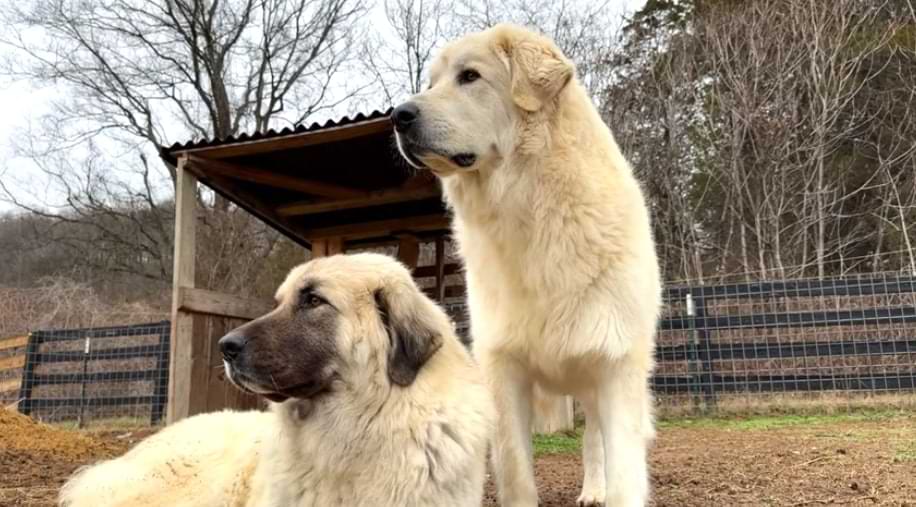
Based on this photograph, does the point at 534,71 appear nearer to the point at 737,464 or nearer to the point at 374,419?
the point at 374,419

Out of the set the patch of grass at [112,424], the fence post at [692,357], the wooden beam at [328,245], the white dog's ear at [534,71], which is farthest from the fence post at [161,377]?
the white dog's ear at [534,71]

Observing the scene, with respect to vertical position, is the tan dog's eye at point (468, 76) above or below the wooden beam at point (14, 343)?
above

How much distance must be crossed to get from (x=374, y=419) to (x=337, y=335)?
12.7 inches

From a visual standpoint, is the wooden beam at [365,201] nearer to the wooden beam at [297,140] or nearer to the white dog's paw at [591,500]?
the wooden beam at [297,140]

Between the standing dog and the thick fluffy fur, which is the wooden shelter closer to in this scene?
the standing dog

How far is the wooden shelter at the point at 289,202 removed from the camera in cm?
605

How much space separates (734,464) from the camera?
15.8 feet

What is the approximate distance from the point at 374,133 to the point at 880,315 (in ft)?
26.1

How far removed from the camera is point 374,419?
2.41 metres

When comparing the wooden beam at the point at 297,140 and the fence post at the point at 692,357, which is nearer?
the wooden beam at the point at 297,140

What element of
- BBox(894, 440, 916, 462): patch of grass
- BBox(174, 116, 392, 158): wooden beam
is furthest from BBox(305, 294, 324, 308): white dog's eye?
BBox(894, 440, 916, 462): patch of grass

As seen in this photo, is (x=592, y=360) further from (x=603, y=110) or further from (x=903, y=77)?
(x=903, y=77)

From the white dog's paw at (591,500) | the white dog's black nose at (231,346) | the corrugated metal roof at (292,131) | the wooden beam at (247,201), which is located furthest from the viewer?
the wooden beam at (247,201)

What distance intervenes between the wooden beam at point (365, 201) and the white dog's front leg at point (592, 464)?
14.0ft
